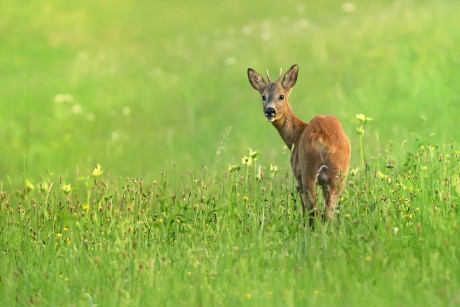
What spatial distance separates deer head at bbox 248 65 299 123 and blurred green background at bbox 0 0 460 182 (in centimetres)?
124

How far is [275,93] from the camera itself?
402 inches

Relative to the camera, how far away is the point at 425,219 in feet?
26.5

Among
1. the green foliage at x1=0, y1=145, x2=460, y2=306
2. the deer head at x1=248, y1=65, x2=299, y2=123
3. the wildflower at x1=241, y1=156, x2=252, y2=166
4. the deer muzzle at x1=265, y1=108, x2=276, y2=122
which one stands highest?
the deer head at x1=248, y1=65, x2=299, y2=123

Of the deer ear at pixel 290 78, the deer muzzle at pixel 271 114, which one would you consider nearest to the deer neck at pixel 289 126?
the deer muzzle at pixel 271 114

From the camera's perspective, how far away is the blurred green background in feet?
50.8

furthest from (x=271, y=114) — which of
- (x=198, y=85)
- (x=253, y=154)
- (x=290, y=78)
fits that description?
(x=198, y=85)

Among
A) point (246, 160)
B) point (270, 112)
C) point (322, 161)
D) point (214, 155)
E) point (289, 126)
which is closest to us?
point (322, 161)

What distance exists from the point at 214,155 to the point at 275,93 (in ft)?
17.8

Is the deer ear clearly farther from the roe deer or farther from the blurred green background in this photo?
the blurred green background

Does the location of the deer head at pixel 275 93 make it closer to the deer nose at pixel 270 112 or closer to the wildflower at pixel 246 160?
the deer nose at pixel 270 112

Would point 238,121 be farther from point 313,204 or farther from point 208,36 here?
point 208,36

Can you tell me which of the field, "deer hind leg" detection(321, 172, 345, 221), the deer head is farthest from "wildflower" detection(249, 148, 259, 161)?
the deer head

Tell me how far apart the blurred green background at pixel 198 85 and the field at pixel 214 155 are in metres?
0.05

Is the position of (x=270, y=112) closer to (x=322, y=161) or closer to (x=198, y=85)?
(x=322, y=161)
